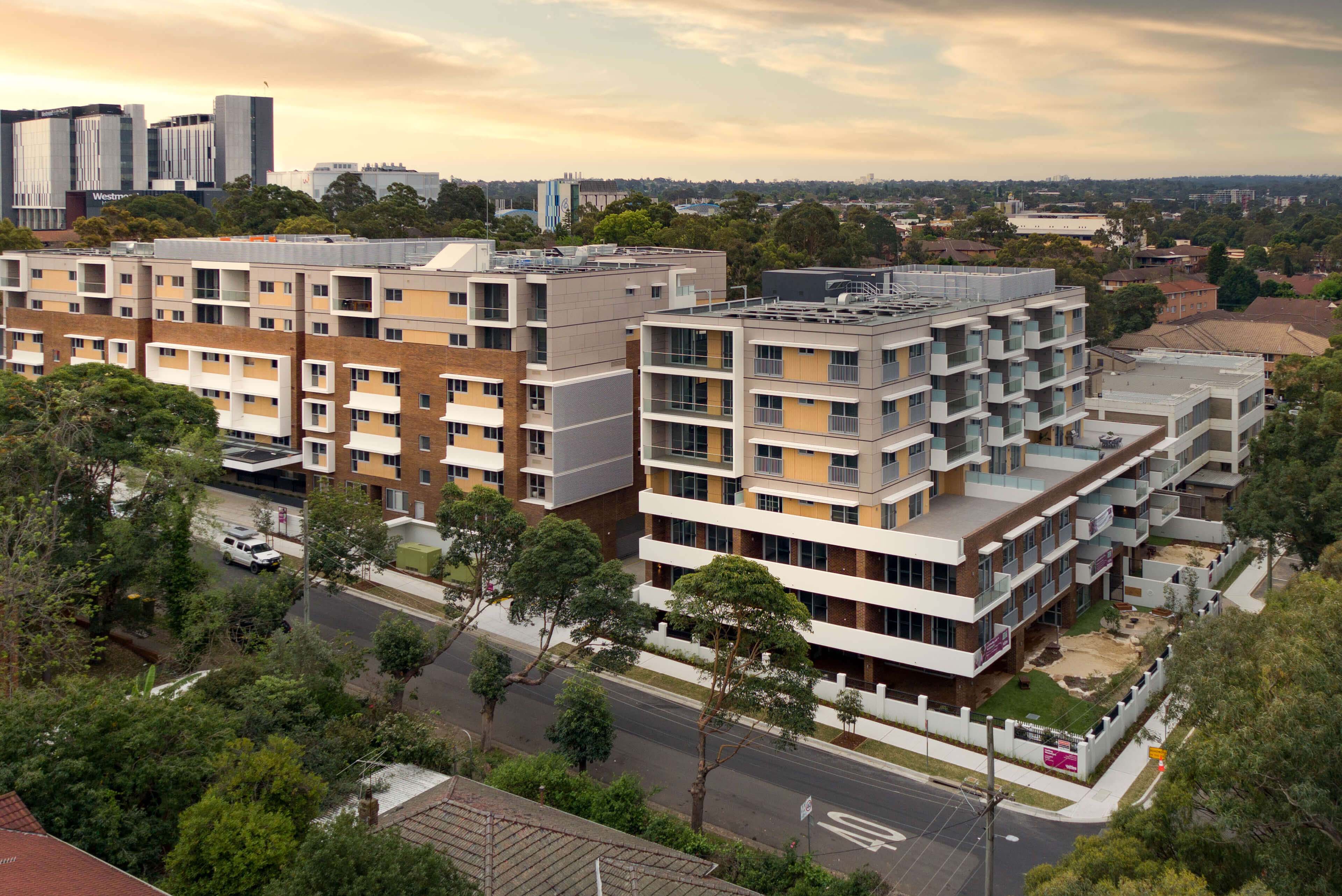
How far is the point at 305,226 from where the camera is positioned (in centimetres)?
11712

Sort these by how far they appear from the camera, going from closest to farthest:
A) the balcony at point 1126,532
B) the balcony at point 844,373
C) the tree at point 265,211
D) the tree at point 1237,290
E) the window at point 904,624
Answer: the window at point 904,624 < the balcony at point 844,373 < the balcony at point 1126,532 < the tree at point 265,211 < the tree at point 1237,290

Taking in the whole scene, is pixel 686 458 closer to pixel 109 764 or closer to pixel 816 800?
pixel 816 800

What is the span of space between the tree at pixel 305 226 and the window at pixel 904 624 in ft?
272

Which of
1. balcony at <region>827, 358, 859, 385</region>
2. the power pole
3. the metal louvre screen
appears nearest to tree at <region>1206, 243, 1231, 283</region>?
the metal louvre screen

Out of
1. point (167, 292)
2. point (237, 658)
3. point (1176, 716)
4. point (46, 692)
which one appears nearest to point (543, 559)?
point (237, 658)

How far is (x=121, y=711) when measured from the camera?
33.9m

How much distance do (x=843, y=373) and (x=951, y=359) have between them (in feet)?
25.1

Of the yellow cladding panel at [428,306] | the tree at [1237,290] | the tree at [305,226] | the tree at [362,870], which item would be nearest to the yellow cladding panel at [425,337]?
the yellow cladding panel at [428,306]

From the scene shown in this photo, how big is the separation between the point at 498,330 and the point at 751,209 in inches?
3809

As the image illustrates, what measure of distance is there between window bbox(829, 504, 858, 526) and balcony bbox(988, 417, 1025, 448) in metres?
12.9

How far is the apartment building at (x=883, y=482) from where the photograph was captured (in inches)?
1937

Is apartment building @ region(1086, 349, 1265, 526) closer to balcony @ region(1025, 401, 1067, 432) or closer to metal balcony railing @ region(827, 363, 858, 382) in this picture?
balcony @ region(1025, 401, 1067, 432)

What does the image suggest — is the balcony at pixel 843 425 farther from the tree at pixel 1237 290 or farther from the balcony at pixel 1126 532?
the tree at pixel 1237 290

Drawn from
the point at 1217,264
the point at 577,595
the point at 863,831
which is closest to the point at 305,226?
the point at 577,595
